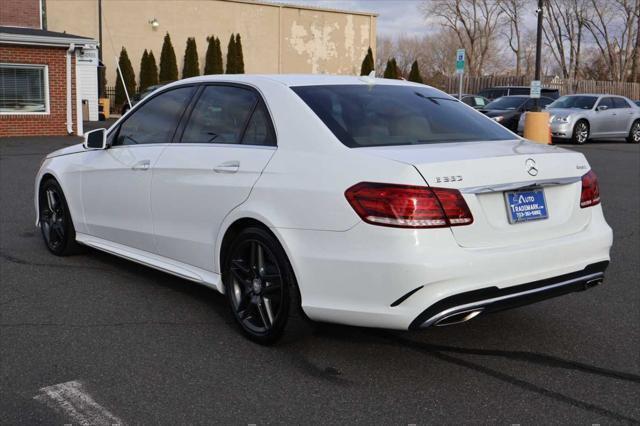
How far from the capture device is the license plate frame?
3930mm

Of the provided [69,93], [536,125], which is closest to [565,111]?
[536,125]

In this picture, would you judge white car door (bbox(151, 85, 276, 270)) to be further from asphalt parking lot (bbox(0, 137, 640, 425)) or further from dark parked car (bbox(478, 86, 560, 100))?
dark parked car (bbox(478, 86, 560, 100))

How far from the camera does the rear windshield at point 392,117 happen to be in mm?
4301

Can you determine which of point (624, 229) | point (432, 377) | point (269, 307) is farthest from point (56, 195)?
point (624, 229)

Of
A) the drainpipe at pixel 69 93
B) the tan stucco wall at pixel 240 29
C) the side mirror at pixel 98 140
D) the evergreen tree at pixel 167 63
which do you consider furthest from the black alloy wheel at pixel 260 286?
the evergreen tree at pixel 167 63

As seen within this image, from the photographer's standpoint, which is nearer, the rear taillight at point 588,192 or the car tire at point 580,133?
the rear taillight at point 588,192

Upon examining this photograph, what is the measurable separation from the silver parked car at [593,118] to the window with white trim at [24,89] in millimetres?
14454

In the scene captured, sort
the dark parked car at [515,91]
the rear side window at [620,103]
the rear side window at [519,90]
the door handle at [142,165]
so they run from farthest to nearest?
the rear side window at [519,90] → the dark parked car at [515,91] → the rear side window at [620,103] → the door handle at [142,165]

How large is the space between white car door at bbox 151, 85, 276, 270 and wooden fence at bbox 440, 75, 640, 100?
1674 inches

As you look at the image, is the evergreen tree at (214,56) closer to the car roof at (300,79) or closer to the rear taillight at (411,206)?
the car roof at (300,79)

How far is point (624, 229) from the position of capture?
8.37 m

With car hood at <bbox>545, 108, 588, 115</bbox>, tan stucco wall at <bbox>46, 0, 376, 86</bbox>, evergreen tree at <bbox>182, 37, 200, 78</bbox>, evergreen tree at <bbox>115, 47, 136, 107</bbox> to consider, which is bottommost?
car hood at <bbox>545, 108, 588, 115</bbox>

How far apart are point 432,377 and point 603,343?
1.24 metres

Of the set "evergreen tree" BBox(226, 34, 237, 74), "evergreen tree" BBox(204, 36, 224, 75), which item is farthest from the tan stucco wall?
"evergreen tree" BBox(226, 34, 237, 74)
